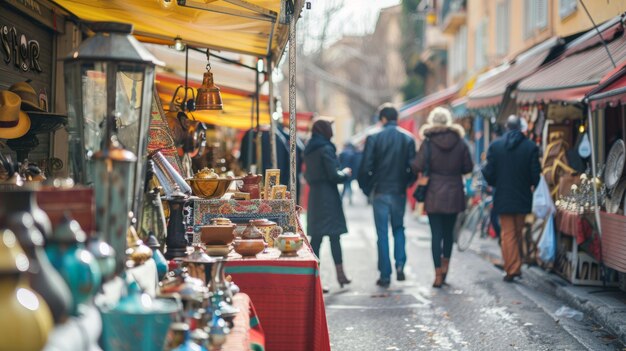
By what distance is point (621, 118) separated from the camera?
11.9 meters

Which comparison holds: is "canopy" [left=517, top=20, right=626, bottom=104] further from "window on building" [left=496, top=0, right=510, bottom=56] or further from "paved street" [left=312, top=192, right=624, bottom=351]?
"window on building" [left=496, top=0, right=510, bottom=56]

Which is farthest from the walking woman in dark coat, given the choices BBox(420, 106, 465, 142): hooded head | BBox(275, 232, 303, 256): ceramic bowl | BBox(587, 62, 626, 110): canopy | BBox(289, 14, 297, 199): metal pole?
BBox(275, 232, 303, 256): ceramic bowl

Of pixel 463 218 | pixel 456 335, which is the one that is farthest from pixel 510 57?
pixel 456 335

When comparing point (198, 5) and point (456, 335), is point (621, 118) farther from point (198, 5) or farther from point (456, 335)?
point (198, 5)

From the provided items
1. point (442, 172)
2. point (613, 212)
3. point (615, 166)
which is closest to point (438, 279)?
point (442, 172)

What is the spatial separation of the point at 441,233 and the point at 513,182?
1.08 meters

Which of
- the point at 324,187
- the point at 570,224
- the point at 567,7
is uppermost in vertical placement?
the point at 567,7

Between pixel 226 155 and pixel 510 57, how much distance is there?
953 cm

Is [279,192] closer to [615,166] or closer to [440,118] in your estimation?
[440,118]

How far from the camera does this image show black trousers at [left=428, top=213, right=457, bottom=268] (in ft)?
35.0

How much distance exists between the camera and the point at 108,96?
3.98 metres

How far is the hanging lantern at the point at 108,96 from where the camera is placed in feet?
12.8

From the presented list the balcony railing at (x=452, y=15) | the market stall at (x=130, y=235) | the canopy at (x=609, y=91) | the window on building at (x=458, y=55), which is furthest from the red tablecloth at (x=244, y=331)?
the balcony railing at (x=452, y=15)

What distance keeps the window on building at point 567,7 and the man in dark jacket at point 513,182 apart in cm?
487
